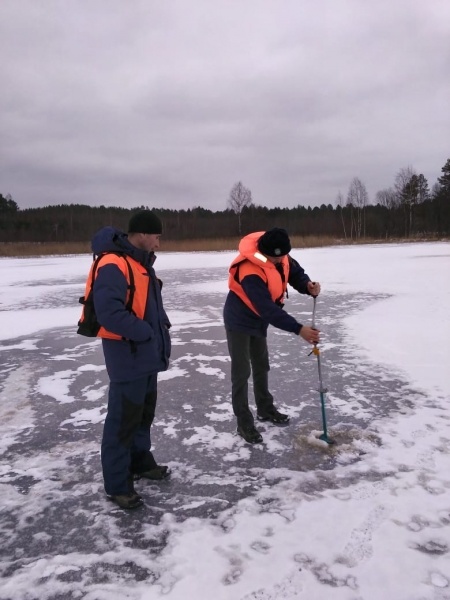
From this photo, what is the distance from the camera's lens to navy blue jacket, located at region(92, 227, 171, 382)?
2658mm

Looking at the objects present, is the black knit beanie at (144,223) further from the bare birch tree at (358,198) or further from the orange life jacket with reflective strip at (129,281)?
the bare birch tree at (358,198)

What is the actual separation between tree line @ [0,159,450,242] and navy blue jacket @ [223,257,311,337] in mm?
54984

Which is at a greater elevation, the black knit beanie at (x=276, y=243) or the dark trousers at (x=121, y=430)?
the black knit beanie at (x=276, y=243)

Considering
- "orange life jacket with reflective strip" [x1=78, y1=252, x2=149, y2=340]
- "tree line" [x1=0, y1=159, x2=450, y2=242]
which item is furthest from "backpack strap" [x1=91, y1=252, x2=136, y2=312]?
"tree line" [x1=0, y1=159, x2=450, y2=242]

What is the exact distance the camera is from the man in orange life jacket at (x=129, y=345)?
2760 mm

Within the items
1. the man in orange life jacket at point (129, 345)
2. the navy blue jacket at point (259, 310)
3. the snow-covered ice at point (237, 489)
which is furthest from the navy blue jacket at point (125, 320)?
the snow-covered ice at point (237, 489)

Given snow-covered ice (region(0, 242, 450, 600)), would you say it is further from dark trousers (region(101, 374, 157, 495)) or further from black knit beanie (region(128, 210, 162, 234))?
black knit beanie (region(128, 210, 162, 234))

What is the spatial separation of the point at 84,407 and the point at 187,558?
2.58 meters

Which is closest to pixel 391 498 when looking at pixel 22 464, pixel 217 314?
pixel 22 464

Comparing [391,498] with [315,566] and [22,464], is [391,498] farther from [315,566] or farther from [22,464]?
[22,464]

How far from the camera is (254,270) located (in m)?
3.68

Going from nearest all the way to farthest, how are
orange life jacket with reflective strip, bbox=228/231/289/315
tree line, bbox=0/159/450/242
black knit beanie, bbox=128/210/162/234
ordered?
black knit beanie, bbox=128/210/162/234, orange life jacket with reflective strip, bbox=228/231/289/315, tree line, bbox=0/159/450/242

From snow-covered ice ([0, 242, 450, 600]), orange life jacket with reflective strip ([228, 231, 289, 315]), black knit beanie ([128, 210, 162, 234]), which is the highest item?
black knit beanie ([128, 210, 162, 234])

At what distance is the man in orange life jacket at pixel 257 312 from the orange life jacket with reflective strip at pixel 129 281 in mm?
1056
